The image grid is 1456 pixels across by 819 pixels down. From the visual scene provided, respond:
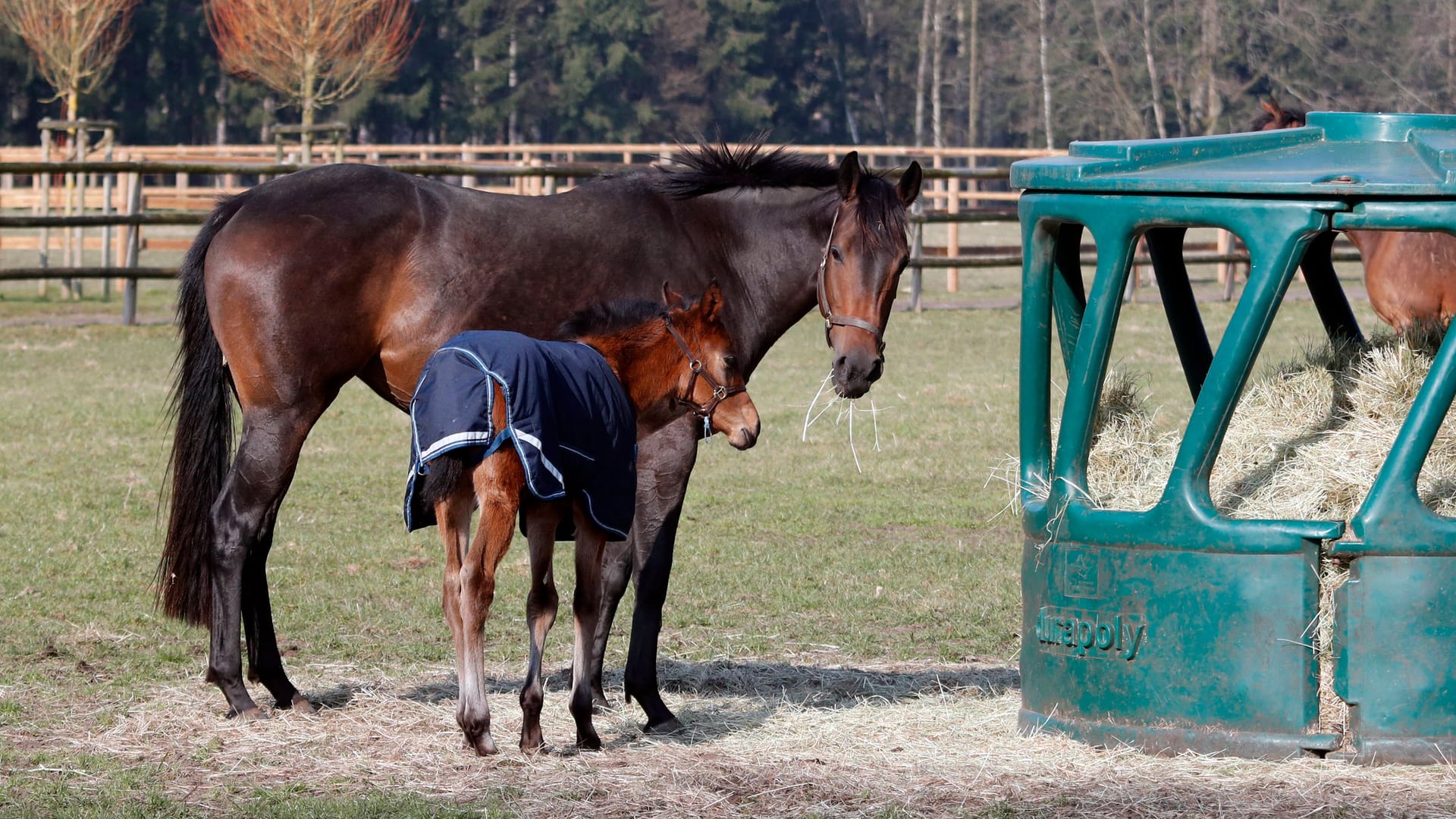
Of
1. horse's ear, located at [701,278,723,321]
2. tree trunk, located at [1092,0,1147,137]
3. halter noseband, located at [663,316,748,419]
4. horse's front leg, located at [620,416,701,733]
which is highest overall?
tree trunk, located at [1092,0,1147,137]

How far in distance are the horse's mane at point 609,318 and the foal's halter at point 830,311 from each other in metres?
0.67

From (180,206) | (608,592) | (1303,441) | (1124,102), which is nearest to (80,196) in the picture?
(180,206)

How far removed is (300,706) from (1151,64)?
→ 38.4 metres

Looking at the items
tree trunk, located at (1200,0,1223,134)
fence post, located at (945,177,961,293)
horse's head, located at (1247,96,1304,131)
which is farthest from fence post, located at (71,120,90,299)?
tree trunk, located at (1200,0,1223,134)

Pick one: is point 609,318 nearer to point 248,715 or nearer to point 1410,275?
point 248,715

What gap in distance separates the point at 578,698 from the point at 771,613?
2.30 meters

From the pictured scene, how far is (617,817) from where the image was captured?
4.42 metres

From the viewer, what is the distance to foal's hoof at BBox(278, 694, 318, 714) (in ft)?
18.6

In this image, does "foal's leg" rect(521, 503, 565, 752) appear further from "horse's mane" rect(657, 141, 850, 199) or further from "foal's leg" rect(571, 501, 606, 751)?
"horse's mane" rect(657, 141, 850, 199)

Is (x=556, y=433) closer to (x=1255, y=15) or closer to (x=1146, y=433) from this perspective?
(x=1146, y=433)

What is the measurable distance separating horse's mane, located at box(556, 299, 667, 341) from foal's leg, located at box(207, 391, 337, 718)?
3.50 feet

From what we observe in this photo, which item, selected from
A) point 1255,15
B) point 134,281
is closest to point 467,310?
point 134,281

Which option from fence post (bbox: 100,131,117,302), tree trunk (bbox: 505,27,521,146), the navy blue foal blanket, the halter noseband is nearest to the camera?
the navy blue foal blanket

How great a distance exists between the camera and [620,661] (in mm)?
6871
